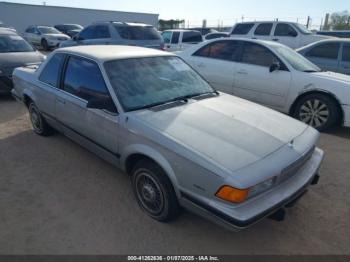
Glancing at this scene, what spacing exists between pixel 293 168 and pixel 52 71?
3.48 metres

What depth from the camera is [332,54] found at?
7.69 metres

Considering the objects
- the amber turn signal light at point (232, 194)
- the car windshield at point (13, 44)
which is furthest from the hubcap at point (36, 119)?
the amber turn signal light at point (232, 194)

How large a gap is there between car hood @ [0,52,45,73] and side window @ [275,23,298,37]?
891cm

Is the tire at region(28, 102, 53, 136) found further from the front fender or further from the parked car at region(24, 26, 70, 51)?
the parked car at region(24, 26, 70, 51)

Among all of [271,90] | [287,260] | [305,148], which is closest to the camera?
[287,260]

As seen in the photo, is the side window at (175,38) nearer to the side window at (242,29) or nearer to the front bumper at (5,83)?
the side window at (242,29)

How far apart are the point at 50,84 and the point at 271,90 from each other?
397 centimetres

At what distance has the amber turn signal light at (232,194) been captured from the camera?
2.28 m

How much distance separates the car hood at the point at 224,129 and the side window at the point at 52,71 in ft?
5.97

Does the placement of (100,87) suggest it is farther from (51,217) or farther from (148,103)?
(51,217)

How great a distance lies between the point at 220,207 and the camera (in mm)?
2354

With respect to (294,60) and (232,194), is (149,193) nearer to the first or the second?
(232,194)

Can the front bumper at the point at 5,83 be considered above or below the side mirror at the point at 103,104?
below

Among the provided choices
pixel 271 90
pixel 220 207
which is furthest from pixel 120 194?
pixel 271 90
